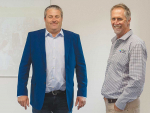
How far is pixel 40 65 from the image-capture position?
2.02m

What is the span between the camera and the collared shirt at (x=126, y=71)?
151 cm

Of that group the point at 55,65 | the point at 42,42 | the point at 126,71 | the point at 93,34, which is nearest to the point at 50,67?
the point at 55,65

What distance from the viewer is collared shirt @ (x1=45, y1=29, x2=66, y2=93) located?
201 cm

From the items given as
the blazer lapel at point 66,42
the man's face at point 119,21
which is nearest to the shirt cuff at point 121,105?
the man's face at point 119,21

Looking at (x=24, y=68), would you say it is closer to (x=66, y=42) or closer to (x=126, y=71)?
(x=66, y=42)

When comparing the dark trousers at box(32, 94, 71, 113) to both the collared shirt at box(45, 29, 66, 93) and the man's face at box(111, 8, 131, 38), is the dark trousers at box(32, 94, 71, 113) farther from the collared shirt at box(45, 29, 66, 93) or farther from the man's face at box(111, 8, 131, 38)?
the man's face at box(111, 8, 131, 38)

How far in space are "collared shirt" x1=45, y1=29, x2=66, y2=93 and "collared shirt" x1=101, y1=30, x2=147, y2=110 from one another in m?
0.47

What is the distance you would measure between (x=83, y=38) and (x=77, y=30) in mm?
166

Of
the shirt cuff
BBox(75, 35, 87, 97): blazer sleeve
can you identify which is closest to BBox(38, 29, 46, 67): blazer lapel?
BBox(75, 35, 87, 97): blazer sleeve

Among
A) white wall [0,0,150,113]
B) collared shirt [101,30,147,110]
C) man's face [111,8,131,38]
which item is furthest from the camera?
white wall [0,0,150,113]

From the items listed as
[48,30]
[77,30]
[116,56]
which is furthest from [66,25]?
[116,56]

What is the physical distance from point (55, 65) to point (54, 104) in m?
0.37

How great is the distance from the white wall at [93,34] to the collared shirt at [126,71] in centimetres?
182

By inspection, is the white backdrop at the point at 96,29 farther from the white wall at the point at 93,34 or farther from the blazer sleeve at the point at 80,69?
the blazer sleeve at the point at 80,69
